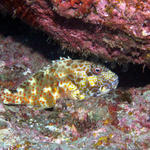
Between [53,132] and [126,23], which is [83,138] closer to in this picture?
[53,132]

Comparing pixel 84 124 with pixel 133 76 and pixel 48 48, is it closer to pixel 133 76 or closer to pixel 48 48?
pixel 133 76

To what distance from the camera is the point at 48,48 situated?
306 inches

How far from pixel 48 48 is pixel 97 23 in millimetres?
4257

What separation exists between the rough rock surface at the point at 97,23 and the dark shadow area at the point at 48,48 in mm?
852

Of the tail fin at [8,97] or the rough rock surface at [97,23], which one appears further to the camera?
the tail fin at [8,97]

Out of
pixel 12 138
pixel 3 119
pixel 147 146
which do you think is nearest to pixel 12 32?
pixel 3 119

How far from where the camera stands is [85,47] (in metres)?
4.79

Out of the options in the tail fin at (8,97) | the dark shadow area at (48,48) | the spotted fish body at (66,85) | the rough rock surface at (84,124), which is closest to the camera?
the rough rock surface at (84,124)

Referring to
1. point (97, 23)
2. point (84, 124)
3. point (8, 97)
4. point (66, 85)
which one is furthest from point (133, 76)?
point (8, 97)

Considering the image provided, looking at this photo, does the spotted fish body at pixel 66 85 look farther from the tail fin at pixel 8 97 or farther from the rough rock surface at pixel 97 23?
the rough rock surface at pixel 97 23

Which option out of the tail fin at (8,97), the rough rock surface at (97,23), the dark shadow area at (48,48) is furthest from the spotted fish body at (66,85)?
the dark shadow area at (48,48)

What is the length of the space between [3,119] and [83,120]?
1.69 m

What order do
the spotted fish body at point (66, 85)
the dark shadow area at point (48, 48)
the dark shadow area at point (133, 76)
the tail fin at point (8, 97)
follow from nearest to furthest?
the tail fin at point (8, 97) < the spotted fish body at point (66, 85) < the dark shadow area at point (133, 76) < the dark shadow area at point (48, 48)

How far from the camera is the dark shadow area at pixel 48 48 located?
21.1ft
